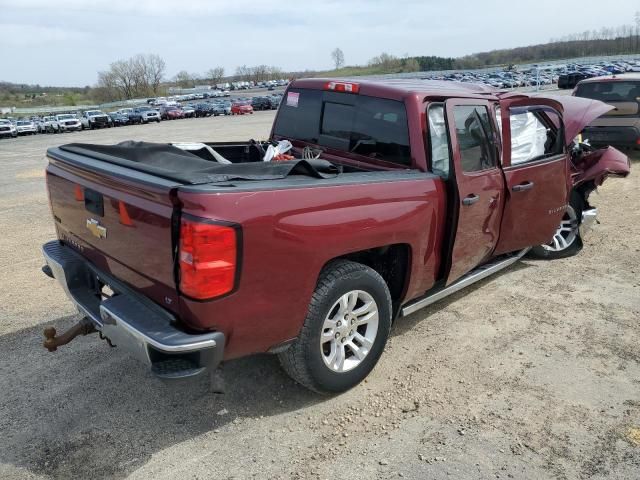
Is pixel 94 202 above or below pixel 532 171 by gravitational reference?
above

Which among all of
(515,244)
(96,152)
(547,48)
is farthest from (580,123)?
(547,48)

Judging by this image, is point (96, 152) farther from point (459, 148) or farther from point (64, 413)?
point (459, 148)

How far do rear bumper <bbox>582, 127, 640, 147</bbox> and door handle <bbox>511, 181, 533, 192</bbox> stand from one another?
7489 millimetres

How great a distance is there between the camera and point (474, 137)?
13.4 feet

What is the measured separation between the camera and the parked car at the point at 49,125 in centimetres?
4058

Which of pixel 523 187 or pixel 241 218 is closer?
pixel 241 218

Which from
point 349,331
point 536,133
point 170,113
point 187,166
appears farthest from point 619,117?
point 170,113

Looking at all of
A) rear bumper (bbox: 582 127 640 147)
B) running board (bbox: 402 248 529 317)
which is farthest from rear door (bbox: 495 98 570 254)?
rear bumper (bbox: 582 127 640 147)

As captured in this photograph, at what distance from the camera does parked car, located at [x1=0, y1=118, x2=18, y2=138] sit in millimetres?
38062

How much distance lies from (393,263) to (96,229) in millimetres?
1950

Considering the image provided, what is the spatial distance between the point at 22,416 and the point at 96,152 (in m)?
1.75

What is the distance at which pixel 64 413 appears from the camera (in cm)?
329

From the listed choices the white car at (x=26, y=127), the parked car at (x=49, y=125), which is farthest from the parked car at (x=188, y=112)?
the white car at (x=26, y=127)

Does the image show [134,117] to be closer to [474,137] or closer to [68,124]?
[68,124]
